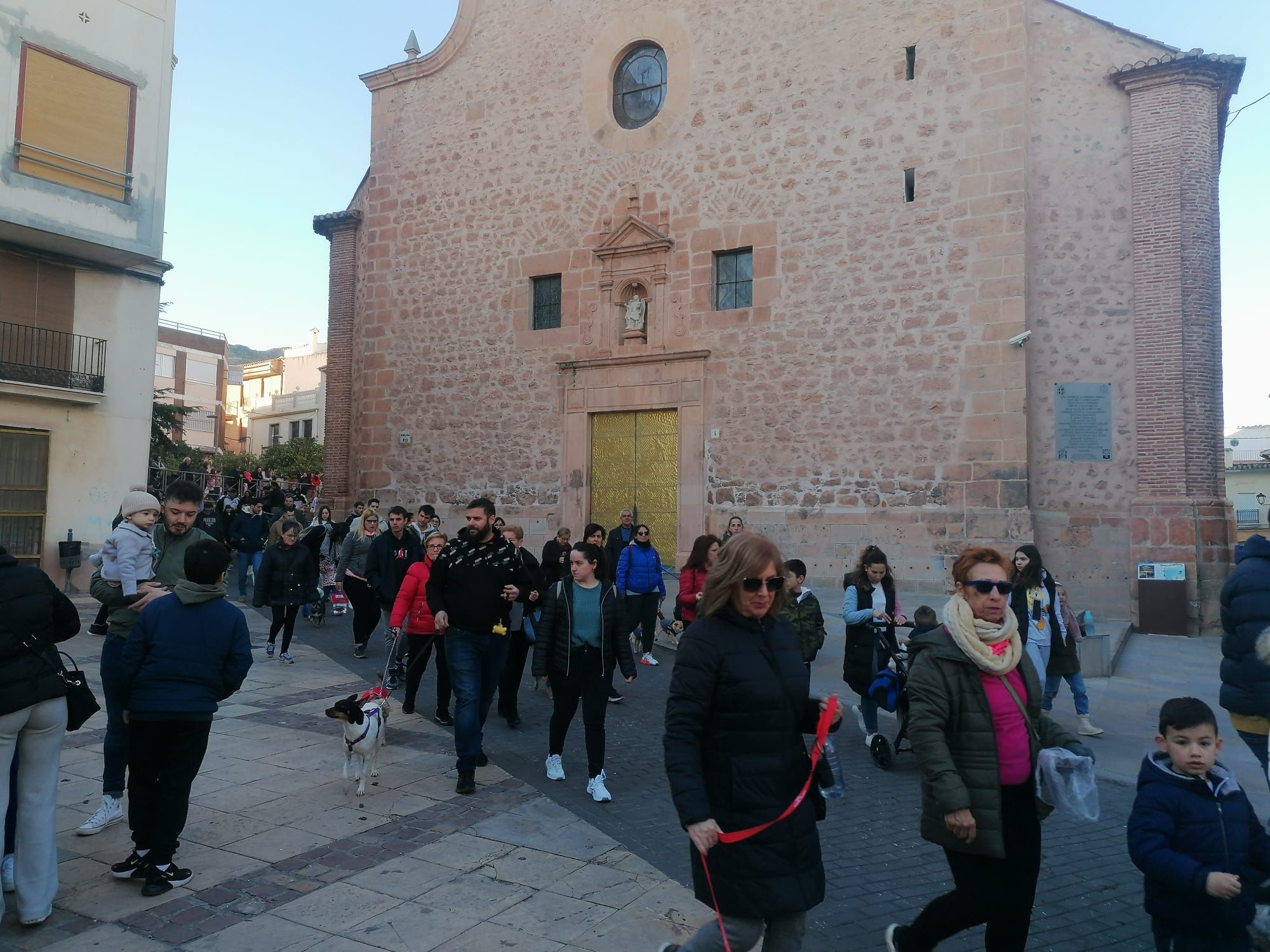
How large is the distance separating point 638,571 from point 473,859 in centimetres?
610

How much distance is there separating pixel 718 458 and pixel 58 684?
13530 mm

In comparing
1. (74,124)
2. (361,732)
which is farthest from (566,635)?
(74,124)

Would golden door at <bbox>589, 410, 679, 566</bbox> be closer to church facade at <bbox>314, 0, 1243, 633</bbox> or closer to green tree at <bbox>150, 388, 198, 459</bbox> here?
church facade at <bbox>314, 0, 1243, 633</bbox>

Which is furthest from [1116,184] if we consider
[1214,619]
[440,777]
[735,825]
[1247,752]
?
[735,825]

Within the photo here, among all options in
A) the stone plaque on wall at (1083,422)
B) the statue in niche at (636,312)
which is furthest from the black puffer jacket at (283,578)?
the stone plaque on wall at (1083,422)

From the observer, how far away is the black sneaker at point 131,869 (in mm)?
4598

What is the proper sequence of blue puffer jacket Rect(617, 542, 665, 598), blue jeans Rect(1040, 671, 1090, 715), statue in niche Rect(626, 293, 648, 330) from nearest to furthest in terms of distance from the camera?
blue jeans Rect(1040, 671, 1090, 715) → blue puffer jacket Rect(617, 542, 665, 598) → statue in niche Rect(626, 293, 648, 330)

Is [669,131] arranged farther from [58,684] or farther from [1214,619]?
[58,684]

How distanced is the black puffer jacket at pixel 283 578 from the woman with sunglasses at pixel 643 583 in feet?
12.0

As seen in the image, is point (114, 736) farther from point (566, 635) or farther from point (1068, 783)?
point (1068, 783)

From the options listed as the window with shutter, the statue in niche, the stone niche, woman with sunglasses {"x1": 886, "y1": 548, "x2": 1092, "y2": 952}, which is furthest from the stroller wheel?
the window with shutter

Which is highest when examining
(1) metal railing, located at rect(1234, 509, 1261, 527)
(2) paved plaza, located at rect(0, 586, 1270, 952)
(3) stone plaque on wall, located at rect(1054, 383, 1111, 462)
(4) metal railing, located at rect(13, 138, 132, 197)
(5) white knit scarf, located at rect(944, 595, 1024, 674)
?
(4) metal railing, located at rect(13, 138, 132, 197)

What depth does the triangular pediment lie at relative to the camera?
58.1 feet

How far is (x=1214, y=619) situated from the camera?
1395 centimetres
